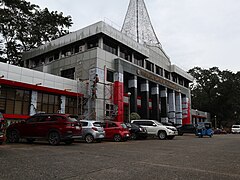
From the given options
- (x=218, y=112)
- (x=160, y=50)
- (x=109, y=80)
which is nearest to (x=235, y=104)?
(x=218, y=112)

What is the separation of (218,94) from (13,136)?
6314 centimetres

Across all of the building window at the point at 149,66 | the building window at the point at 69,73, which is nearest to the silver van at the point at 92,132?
the building window at the point at 69,73

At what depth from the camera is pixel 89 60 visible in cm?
2978

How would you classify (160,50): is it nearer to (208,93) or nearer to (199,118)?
(199,118)

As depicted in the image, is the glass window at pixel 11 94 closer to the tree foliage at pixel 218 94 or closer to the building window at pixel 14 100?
the building window at pixel 14 100

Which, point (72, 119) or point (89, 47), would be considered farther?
point (89, 47)

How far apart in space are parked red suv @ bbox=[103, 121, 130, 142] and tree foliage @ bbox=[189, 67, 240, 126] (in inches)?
2147

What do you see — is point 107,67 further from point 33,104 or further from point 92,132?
point 92,132

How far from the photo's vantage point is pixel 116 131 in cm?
1814

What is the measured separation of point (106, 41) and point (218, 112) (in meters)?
50.5

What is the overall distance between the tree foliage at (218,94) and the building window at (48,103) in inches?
2052

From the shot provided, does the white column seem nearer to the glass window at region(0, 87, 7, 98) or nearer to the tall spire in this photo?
the glass window at region(0, 87, 7, 98)

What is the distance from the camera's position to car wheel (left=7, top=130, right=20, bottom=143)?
14752mm

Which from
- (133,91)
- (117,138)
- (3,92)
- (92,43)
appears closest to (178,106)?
(133,91)
